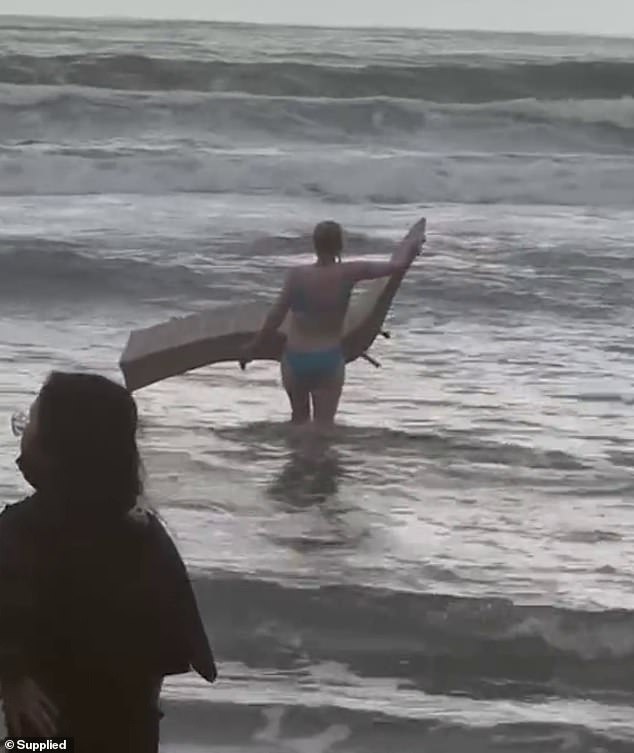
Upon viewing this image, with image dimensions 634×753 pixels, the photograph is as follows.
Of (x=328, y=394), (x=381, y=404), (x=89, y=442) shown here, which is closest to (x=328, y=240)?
(x=328, y=394)

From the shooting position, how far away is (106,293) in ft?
41.8

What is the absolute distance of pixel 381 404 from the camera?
8.39 metres

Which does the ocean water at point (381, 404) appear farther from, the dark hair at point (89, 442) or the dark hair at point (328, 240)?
the dark hair at point (89, 442)

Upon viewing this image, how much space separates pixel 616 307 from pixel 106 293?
3856 millimetres

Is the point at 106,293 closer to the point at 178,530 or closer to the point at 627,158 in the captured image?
the point at 178,530

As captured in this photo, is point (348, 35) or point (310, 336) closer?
point (310, 336)

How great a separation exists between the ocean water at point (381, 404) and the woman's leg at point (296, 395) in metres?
0.11

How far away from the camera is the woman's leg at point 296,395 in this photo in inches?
292

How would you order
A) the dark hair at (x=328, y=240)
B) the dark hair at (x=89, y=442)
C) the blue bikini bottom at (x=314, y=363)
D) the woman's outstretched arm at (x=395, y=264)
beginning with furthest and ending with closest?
the blue bikini bottom at (x=314, y=363)
the dark hair at (x=328, y=240)
the woman's outstretched arm at (x=395, y=264)
the dark hair at (x=89, y=442)

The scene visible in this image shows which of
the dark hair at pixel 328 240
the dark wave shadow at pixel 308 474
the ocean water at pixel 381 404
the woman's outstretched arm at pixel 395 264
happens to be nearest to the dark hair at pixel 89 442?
the ocean water at pixel 381 404

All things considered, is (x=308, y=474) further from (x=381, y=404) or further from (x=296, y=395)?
(x=381, y=404)

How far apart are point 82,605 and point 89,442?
0.84 ft

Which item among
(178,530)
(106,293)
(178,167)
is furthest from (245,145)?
(178,530)

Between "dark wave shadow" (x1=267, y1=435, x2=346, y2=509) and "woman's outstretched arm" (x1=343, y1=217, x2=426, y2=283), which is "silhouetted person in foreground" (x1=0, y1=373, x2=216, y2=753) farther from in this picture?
"woman's outstretched arm" (x1=343, y1=217, x2=426, y2=283)
